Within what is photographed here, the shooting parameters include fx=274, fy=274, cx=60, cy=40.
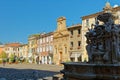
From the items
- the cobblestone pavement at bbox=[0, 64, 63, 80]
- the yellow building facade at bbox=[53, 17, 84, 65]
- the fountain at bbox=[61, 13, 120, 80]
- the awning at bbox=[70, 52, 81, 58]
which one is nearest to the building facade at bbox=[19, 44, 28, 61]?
the yellow building facade at bbox=[53, 17, 84, 65]

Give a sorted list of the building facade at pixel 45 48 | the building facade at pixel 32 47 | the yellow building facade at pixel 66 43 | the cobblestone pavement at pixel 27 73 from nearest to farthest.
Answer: the cobblestone pavement at pixel 27 73
the yellow building facade at pixel 66 43
the building facade at pixel 45 48
the building facade at pixel 32 47

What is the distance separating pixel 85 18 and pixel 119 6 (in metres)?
8.64

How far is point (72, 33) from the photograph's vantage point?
54.7 m

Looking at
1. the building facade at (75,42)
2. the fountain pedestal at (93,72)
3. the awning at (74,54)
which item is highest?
the building facade at (75,42)

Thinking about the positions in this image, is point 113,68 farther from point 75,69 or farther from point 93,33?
point 93,33

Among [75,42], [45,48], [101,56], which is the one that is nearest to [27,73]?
[101,56]

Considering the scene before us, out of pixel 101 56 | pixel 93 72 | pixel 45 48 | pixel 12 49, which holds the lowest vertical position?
pixel 93 72

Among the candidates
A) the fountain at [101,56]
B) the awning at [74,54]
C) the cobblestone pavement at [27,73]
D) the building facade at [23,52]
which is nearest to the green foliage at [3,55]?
the building facade at [23,52]

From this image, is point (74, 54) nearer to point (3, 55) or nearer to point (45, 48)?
point (45, 48)

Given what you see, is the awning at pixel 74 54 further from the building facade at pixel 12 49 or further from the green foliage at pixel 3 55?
the green foliage at pixel 3 55

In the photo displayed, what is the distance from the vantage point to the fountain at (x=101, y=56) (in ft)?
39.4

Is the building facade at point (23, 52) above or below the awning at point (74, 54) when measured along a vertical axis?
above

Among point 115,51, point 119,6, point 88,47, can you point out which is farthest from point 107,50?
point 119,6

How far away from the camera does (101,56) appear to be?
14.0 metres
